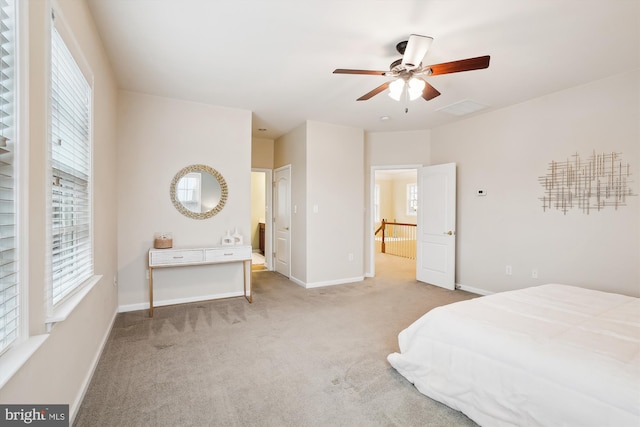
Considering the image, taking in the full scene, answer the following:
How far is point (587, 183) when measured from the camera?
344cm

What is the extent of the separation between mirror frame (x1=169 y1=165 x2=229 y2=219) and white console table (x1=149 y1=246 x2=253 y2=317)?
51cm

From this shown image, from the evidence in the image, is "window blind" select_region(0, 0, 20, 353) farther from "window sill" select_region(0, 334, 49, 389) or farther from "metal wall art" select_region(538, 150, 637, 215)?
"metal wall art" select_region(538, 150, 637, 215)

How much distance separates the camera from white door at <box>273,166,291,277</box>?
5.50 meters

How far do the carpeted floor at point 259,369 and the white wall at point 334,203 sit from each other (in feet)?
3.42

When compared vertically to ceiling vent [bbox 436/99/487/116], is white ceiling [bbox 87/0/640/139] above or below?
above

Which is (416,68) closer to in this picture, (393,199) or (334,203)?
(334,203)

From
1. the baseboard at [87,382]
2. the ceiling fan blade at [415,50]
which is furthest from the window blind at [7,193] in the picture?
the ceiling fan blade at [415,50]

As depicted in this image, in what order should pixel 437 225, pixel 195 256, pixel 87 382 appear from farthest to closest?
pixel 437 225 → pixel 195 256 → pixel 87 382

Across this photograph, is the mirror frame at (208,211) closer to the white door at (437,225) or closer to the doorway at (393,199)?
the white door at (437,225)

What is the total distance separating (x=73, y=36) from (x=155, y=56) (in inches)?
43.2

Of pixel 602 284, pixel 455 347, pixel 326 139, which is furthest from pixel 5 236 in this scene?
pixel 602 284

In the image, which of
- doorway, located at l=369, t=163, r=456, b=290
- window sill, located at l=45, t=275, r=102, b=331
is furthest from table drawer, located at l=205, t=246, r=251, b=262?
doorway, located at l=369, t=163, r=456, b=290

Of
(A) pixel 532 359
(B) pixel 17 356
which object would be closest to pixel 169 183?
(B) pixel 17 356

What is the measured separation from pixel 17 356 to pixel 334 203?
4.22m
